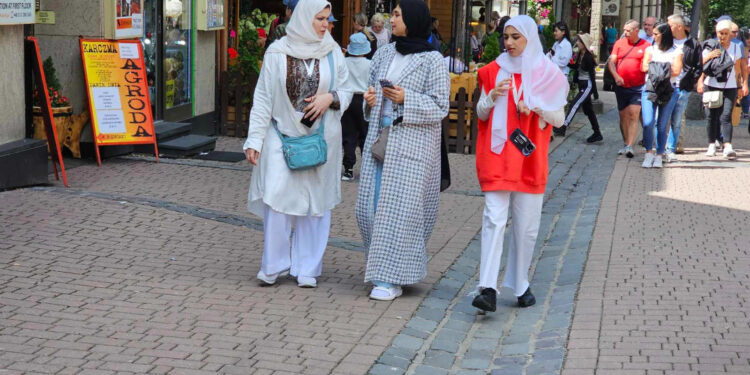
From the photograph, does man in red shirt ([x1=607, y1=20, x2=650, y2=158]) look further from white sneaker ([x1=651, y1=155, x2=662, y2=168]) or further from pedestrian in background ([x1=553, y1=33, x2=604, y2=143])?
pedestrian in background ([x1=553, y1=33, x2=604, y2=143])

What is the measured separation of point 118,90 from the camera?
1148 centimetres

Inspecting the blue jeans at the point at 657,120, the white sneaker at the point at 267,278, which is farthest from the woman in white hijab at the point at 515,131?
the blue jeans at the point at 657,120

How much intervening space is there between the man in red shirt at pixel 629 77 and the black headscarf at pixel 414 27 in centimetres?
820

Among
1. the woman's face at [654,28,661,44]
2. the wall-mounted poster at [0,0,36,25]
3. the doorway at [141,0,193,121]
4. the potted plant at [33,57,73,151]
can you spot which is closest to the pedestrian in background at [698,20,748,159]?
the woman's face at [654,28,661,44]

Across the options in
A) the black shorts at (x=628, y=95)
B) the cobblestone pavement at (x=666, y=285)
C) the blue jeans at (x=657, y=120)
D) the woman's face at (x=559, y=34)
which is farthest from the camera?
the woman's face at (x=559, y=34)

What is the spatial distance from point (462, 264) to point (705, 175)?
5868mm

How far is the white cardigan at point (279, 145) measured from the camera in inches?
262

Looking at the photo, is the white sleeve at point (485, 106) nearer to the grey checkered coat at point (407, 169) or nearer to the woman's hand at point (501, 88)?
the woman's hand at point (501, 88)

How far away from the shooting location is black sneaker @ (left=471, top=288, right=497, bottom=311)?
6.36 meters

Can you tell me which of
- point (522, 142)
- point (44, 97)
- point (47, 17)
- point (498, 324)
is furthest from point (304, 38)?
point (47, 17)

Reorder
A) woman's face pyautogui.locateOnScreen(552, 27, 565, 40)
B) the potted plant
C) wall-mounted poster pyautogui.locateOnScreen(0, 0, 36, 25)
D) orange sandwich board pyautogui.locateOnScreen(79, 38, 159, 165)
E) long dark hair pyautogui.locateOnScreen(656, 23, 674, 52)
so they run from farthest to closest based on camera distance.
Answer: woman's face pyautogui.locateOnScreen(552, 27, 565, 40), long dark hair pyautogui.locateOnScreen(656, 23, 674, 52), orange sandwich board pyautogui.locateOnScreen(79, 38, 159, 165), the potted plant, wall-mounted poster pyautogui.locateOnScreen(0, 0, 36, 25)

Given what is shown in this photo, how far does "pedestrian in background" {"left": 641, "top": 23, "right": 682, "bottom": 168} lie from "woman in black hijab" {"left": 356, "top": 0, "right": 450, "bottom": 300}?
7.19 meters

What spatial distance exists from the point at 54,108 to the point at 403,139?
543 cm

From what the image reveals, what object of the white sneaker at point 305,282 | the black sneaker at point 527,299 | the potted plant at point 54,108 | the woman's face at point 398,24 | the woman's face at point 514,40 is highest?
the woman's face at point 398,24
